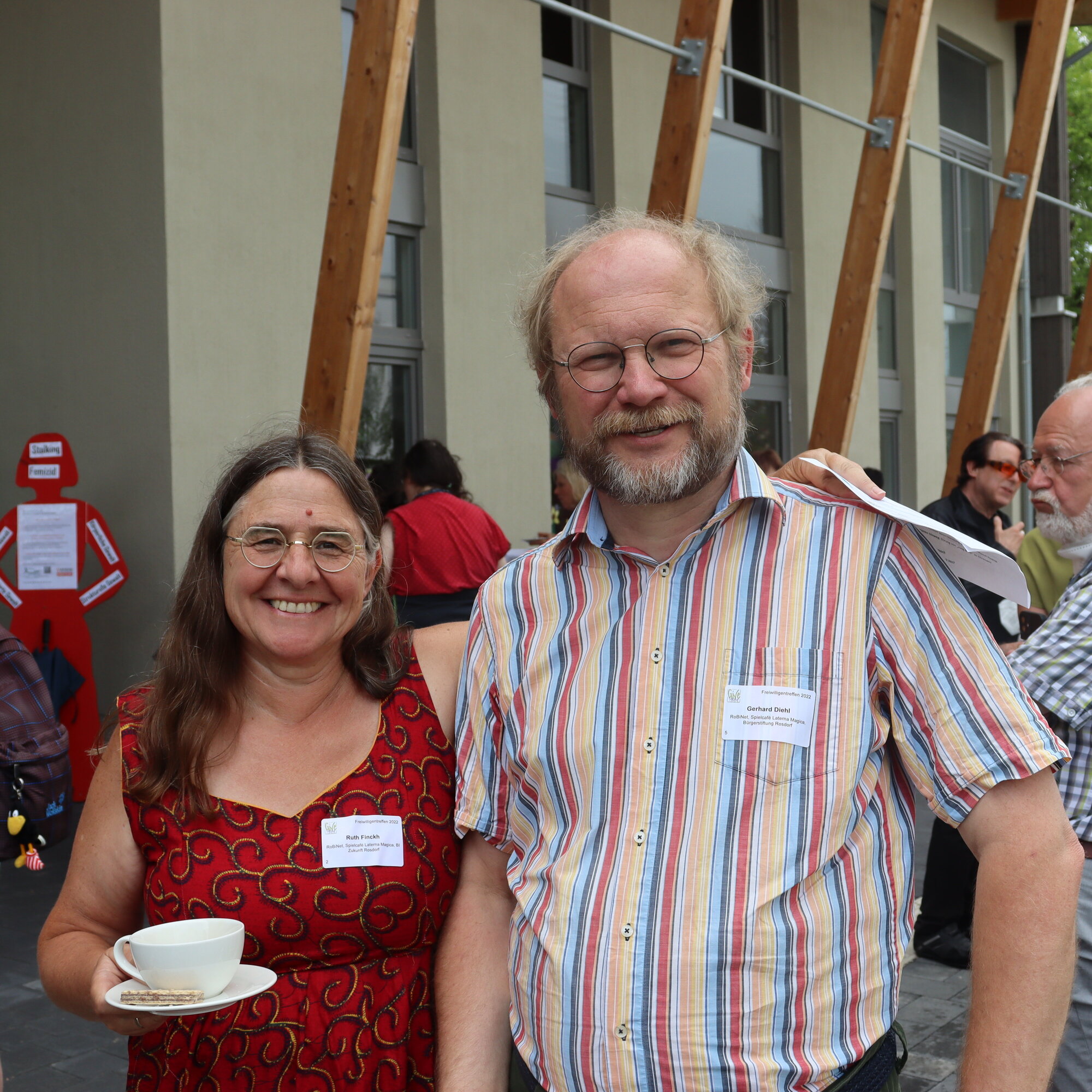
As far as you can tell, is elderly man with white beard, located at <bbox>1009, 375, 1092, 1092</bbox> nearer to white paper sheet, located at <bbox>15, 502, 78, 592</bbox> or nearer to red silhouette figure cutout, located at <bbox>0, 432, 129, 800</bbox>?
red silhouette figure cutout, located at <bbox>0, 432, 129, 800</bbox>

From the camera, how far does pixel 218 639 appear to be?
223 centimetres

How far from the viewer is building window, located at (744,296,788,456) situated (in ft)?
38.5

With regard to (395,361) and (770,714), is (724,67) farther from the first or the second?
(770,714)

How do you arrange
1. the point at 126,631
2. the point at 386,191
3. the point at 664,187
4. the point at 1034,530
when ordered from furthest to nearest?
the point at 126,631 < the point at 664,187 < the point at 386,191 < the point at 1034,530

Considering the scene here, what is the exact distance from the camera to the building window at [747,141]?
11.3 m

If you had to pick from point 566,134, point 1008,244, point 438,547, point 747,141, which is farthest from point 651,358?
point 747,141

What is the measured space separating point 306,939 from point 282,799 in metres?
0.23

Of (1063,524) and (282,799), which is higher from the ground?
(1063,524)

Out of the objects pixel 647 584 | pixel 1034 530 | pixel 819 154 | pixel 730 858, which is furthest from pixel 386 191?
pixel 819 154

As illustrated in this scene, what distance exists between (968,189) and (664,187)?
9.54 m

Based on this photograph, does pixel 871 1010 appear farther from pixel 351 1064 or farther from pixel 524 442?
pixel 524 442

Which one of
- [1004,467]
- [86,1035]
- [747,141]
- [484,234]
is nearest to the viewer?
[86,1035]

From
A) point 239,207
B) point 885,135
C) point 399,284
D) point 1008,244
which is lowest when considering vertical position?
point 399,284

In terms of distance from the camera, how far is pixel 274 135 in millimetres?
7668
